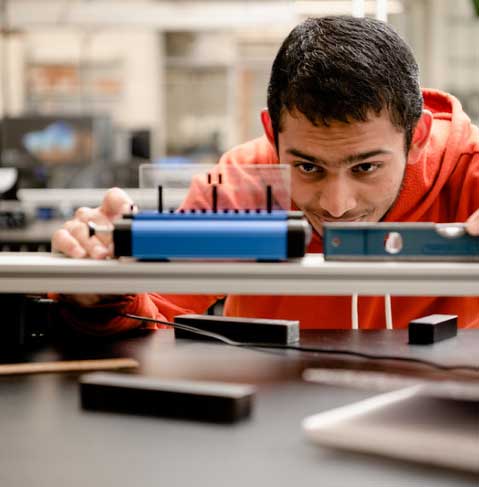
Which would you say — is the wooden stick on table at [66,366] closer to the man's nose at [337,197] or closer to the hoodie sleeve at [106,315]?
the hoodie sleeve at [106,315]

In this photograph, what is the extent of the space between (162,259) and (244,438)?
240 mm

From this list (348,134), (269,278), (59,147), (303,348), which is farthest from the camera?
(59,147)

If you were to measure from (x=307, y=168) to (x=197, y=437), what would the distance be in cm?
77

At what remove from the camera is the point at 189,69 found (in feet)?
31.5

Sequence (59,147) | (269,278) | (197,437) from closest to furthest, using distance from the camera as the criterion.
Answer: (197,437)
(269,278)
(59,147)

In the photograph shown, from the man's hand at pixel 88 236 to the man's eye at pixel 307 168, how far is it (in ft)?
1.40

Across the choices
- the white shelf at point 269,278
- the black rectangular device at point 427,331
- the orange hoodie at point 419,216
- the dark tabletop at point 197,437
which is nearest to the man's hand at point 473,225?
the white shelf at point 269,278

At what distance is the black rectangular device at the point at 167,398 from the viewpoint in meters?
0.71

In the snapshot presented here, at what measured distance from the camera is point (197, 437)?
669 millimetres

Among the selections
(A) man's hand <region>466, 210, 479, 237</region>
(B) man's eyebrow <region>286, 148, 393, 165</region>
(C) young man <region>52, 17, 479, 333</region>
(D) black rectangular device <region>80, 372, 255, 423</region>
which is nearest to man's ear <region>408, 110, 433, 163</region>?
(C) young man <region>52, 17, 479, 333</region>

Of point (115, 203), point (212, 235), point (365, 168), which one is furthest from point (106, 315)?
point (365, 168)

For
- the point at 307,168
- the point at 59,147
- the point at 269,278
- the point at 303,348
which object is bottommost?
the point at 303,348

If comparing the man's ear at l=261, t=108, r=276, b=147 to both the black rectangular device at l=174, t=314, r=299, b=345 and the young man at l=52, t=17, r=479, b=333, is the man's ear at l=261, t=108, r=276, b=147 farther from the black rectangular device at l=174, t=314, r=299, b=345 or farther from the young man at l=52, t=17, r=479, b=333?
the black rectangular device at l=174, t=314, r=299, b=345

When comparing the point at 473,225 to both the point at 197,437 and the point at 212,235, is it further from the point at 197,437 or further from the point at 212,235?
the point at 197,437
